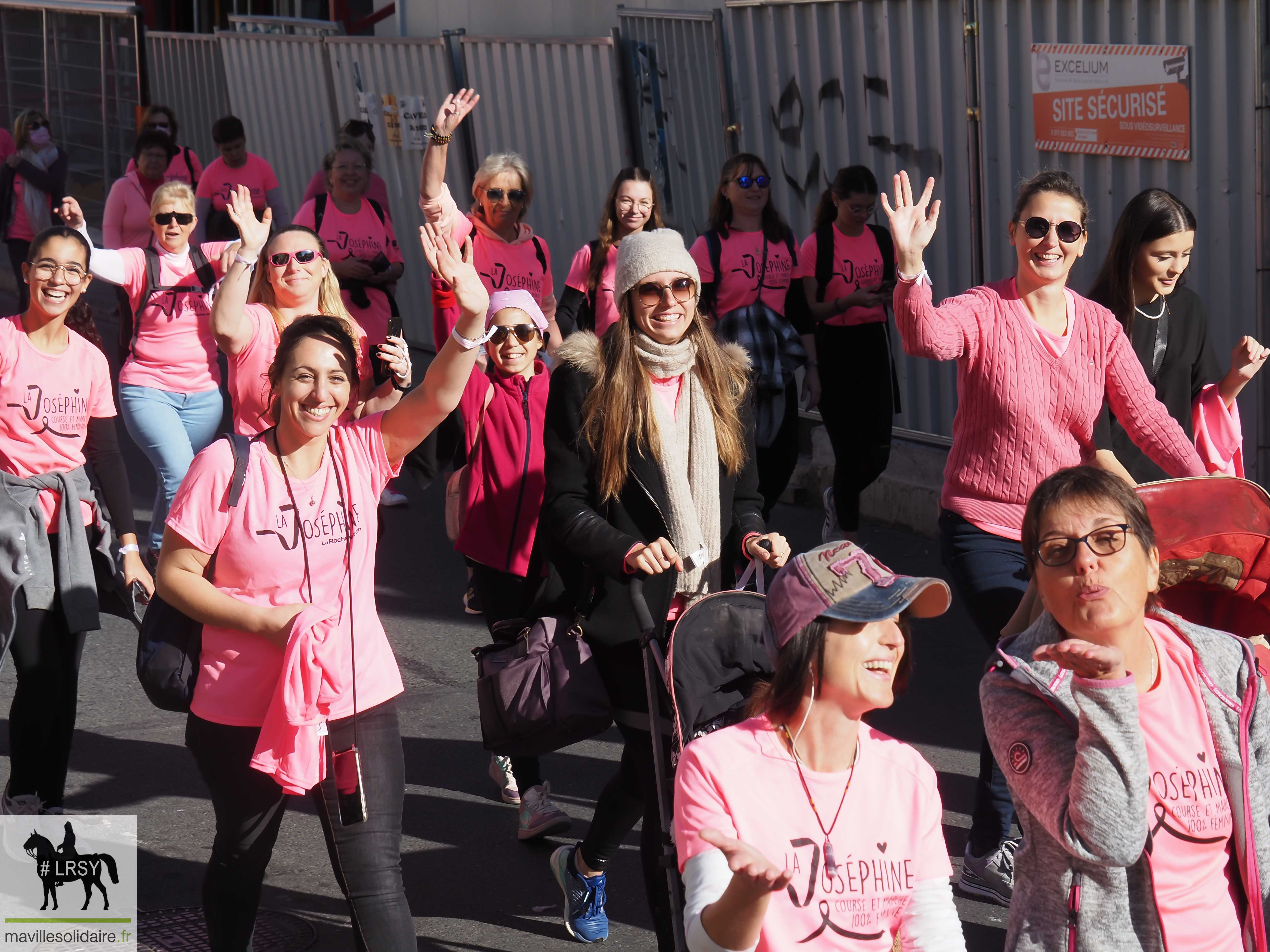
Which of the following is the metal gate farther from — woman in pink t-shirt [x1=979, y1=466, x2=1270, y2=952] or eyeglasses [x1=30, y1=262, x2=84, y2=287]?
woman in pink t-shirt [x1=979, y1=466, x2=1270, y2=952]

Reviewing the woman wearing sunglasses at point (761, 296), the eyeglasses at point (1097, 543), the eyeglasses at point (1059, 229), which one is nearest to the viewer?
the eyeglasses at point (1097, 543)

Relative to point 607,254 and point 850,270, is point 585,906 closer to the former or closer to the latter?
point 607,254

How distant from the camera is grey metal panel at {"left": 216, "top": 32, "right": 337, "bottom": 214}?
54.9ft

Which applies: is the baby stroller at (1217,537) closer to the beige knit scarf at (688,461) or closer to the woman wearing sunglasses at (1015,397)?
the woman wearing sunglasses at (1015,397)

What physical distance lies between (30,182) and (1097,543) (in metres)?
13.6

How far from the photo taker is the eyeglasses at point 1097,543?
3174 millimetres

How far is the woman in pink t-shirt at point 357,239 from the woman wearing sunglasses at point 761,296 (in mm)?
2246

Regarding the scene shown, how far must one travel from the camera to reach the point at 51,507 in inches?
218

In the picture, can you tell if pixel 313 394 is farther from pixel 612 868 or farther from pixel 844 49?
pixel 844 49

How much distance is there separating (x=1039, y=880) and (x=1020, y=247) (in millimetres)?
2474

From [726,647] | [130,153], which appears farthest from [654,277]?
[130,153]

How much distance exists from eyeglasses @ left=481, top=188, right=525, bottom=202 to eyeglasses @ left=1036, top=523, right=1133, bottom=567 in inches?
205

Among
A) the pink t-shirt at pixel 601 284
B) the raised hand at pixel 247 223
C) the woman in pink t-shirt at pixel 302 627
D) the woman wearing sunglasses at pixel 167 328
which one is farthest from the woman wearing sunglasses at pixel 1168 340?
the woman wearing sunglasses at pixel 167 328

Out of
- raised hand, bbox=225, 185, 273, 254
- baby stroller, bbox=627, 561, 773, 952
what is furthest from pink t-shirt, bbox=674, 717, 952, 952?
raised hand, bbox=225, 185, 273, 254
